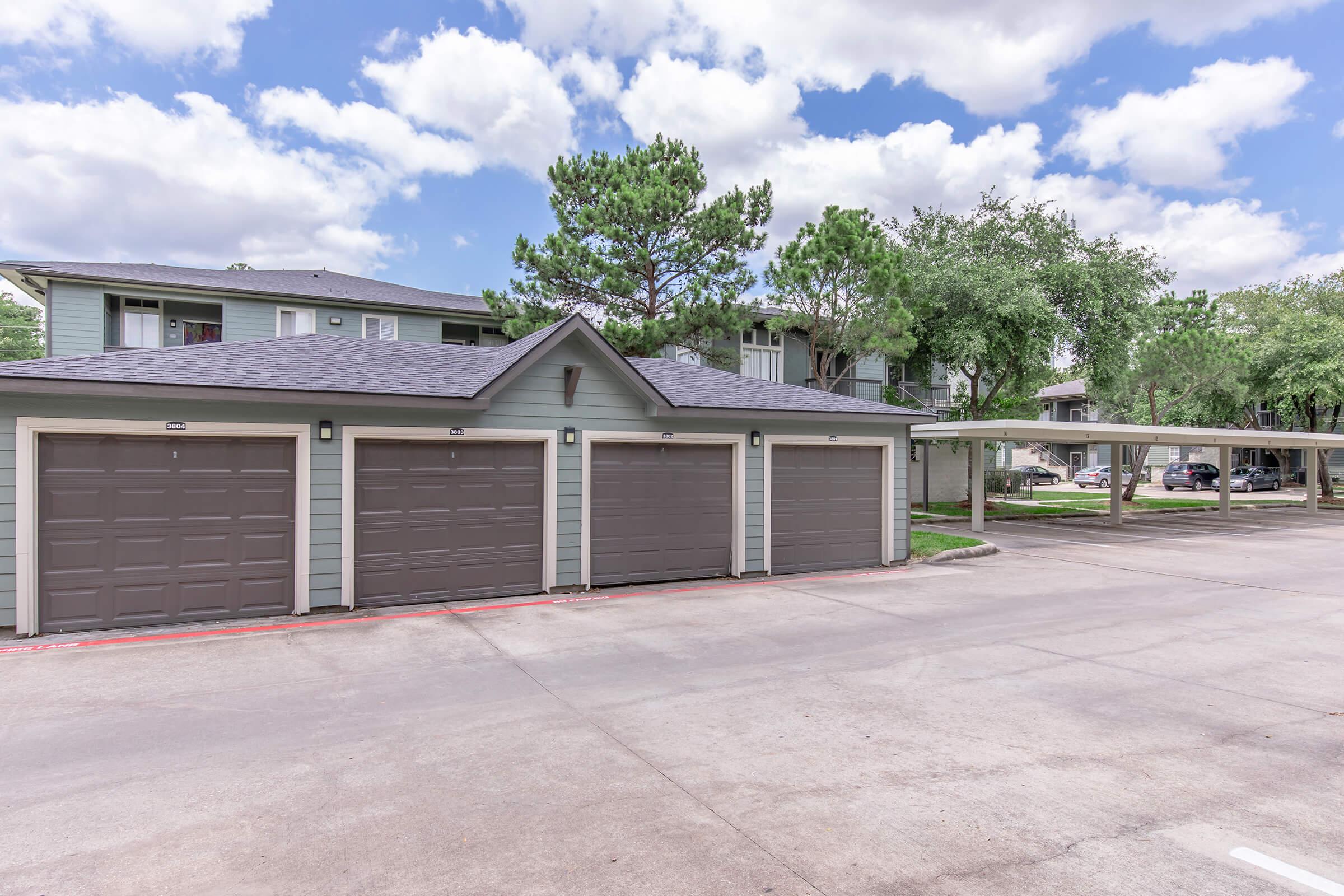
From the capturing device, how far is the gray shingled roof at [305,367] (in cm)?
787

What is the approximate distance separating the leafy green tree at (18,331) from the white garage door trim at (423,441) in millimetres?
38143

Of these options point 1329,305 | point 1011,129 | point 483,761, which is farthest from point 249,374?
point 1329,305

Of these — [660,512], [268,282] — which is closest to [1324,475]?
[660,512]

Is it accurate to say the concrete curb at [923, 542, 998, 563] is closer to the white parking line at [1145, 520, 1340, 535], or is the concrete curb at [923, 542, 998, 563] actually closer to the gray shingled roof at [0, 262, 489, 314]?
the white parking line at [1145, 520, 1340, 535]

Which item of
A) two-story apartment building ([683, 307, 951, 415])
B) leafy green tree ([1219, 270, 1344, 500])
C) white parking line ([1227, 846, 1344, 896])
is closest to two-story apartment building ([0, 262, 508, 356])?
two-story apartment building ([683, 307, 951, 415])

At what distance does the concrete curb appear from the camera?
1383 centimetres

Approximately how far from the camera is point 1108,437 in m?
19.4

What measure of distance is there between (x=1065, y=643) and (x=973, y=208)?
73.8ft

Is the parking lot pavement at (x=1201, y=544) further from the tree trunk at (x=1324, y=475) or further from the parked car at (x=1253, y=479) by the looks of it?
the parked car at (x=1253, y=479)

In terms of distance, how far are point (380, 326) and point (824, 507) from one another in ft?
51.8

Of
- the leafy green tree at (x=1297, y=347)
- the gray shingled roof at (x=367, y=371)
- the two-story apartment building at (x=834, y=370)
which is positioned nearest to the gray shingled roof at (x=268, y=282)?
the two-story apartment building at (x=834, y=370)

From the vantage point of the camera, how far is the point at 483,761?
4.39 meters

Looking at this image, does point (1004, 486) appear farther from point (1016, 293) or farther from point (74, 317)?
point (74, 317)

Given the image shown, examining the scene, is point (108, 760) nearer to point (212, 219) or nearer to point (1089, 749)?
point (1089, 749)
